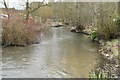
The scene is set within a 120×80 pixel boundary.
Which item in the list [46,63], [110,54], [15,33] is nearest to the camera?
[46,63]

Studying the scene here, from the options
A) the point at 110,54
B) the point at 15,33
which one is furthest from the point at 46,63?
the point at 15,33

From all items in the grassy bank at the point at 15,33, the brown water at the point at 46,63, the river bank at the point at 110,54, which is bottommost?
the brown water at the point at 46,63

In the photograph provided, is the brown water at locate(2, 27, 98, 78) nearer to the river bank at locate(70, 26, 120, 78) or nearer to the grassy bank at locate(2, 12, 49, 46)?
the river bank at locate(70, 26, 120, 78)

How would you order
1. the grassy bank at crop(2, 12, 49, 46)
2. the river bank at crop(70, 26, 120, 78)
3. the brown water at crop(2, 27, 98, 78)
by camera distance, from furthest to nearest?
the grassy bank at crop(2, 12, 49, 46), the brown water at crop(2, 27, 98, 78), the river bank at crop(70, 26, 120, 78)

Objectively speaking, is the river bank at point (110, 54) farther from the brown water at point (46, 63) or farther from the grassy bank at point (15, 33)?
the grassy bank at point (15, 33)

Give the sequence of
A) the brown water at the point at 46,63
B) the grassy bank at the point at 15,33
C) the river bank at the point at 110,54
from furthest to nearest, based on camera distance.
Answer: the grassy bank at the point at 15,33 < the brown water at the point at 46,63 < the river bank at the point at 110,54

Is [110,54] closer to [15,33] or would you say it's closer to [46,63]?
[46,63]

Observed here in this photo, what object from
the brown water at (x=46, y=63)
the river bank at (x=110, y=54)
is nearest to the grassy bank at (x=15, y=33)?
the brown water at (x=46, y=63)

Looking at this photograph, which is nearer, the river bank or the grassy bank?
the river bank

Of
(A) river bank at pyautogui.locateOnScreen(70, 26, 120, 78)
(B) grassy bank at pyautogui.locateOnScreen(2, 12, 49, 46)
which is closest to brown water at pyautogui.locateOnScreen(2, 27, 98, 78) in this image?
(A) river bank at pyautogui.locateOnScreen(70, 26, 120, 78)

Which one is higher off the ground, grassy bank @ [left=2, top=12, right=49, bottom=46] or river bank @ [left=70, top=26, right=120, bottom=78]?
grassy bank @ [left=2, top=12, right=49, bottom=46]

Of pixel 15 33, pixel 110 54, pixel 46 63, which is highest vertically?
pixel 15 33

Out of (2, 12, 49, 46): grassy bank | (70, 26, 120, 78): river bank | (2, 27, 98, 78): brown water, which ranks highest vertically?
(2, 12, 49, 46): grassy bank

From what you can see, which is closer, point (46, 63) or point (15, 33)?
point (46, 63)
